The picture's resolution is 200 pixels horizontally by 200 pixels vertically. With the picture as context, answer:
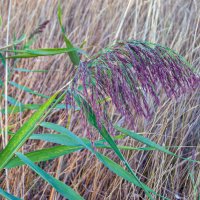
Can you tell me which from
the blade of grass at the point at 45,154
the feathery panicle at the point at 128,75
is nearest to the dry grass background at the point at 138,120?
the blade of grass at the point at 45,154

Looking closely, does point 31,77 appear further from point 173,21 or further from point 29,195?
point 173,21

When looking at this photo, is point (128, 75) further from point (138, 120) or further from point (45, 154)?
point (138, 120)

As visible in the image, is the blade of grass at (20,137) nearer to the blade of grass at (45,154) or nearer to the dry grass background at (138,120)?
the blade of grass at (45,154)

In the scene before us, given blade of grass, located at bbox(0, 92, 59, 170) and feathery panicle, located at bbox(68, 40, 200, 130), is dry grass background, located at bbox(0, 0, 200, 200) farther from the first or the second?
feathery panicle, located at bbox(68, 40, 200, 130)

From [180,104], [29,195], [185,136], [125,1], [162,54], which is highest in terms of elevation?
[125,1]

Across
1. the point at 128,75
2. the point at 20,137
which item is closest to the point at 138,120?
the point at 20,137

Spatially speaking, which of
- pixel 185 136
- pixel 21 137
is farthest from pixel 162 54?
pixel 185 136
